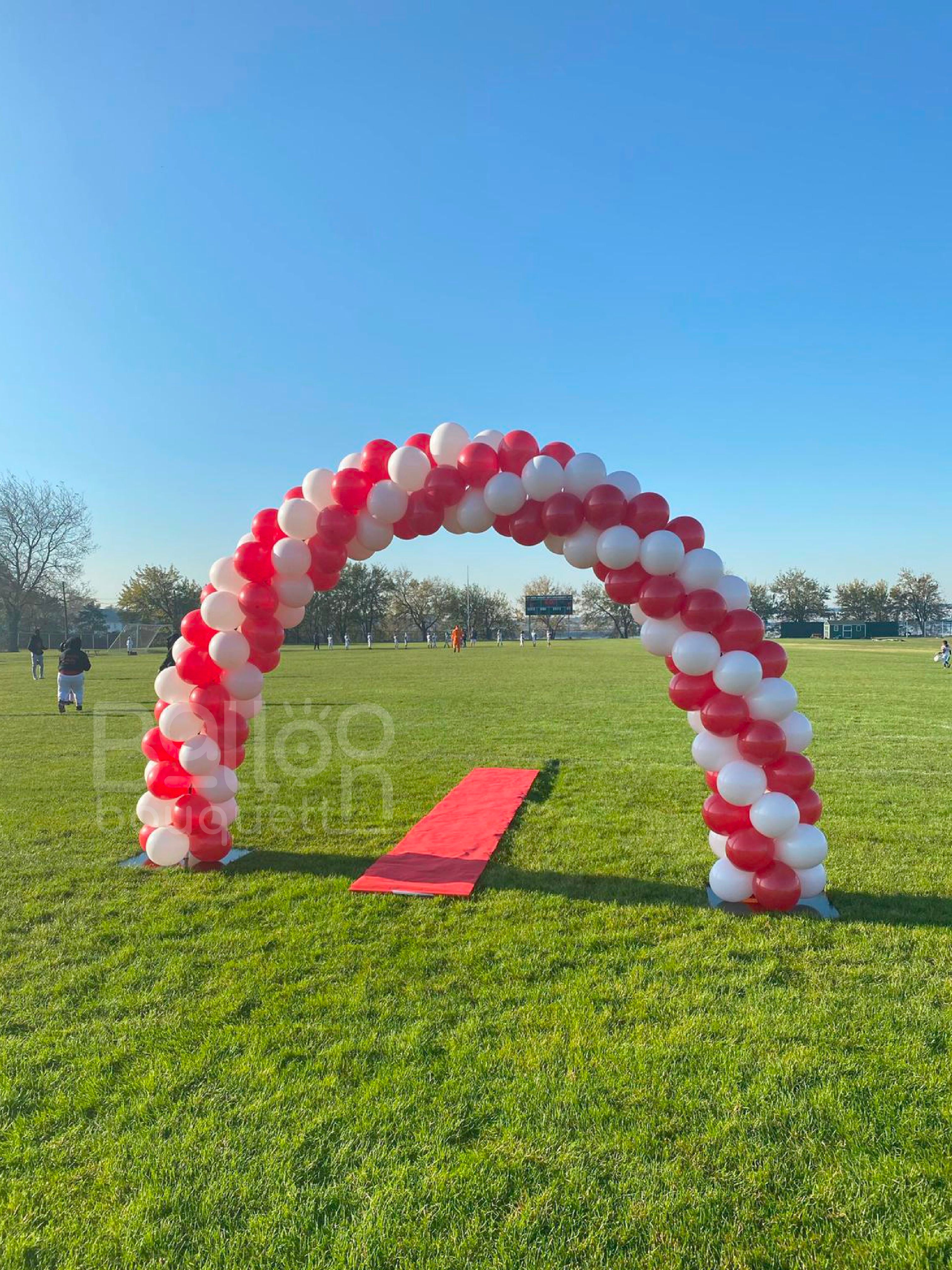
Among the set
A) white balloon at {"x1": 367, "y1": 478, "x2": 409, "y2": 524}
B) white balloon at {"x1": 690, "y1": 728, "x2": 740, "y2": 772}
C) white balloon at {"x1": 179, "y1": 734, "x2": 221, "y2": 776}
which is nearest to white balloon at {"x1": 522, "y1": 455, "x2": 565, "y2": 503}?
white balloon at {"x1": 367, "y1": 478, "x2": 409, "y2": 524}

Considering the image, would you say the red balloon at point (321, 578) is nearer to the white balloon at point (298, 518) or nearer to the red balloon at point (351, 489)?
the white balloon at point (298, 518)

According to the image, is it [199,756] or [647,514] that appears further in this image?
[199,756]

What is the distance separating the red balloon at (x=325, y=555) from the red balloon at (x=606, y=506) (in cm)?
212

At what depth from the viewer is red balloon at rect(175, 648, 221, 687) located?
6.06 m

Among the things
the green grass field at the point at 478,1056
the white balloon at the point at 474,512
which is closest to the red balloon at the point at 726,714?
the green grass field at the point at 478,1056

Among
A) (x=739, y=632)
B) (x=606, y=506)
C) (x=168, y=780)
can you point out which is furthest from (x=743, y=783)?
(x=168, y=780)

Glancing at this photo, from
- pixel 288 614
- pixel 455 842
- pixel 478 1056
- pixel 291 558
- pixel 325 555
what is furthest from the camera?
pixel 455 842

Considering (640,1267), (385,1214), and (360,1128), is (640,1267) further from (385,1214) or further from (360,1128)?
(360,1128)

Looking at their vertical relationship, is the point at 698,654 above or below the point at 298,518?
below

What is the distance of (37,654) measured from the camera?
24.8 m

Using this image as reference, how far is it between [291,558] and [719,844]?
13.6 ft

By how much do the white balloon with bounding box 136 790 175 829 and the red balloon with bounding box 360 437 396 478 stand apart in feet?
10.2

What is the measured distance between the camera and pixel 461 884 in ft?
18.2

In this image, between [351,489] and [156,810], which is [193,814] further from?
[351,489]
